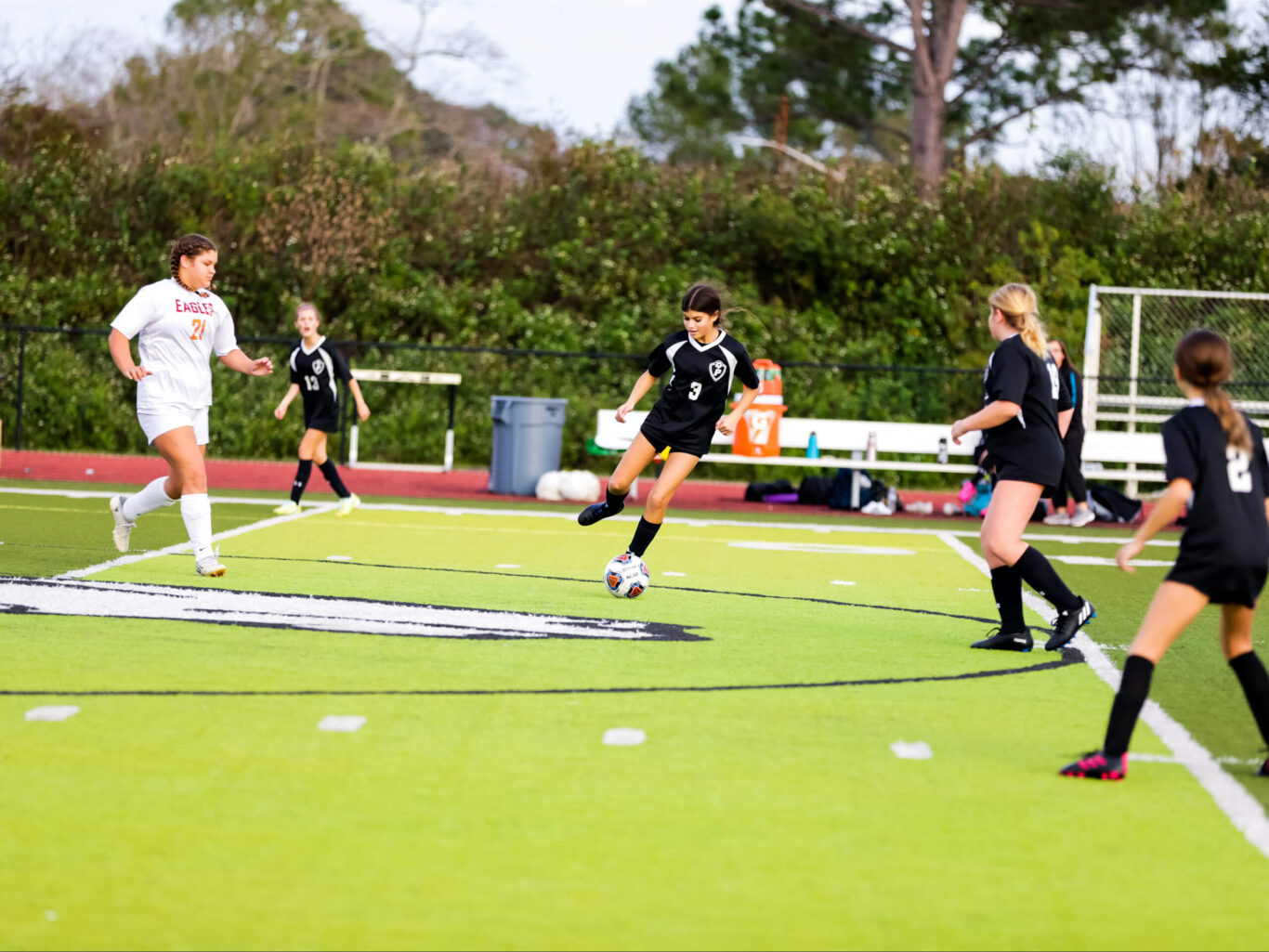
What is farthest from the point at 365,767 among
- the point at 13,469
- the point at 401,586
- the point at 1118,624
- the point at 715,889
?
the point at 13,469

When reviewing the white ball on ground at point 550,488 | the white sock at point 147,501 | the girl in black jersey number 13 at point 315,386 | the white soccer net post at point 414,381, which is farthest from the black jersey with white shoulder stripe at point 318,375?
the white soccer net post at point 414,381

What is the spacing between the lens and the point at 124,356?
28.8 feet

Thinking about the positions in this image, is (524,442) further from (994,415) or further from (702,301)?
(994,415)

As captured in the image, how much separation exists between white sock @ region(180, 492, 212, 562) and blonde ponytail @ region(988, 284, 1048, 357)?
477 centimetres

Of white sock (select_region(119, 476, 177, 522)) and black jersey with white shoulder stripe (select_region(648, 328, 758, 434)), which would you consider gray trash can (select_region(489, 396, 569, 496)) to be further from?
black jersey with white shoulder stripe (select_region(648, 328, 758, 434))

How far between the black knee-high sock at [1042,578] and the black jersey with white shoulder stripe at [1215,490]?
8.74 ft

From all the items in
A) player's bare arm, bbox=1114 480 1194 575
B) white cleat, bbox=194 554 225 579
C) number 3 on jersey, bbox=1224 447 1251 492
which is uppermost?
number 3 on jersey, bbox=1224 447 1251 492

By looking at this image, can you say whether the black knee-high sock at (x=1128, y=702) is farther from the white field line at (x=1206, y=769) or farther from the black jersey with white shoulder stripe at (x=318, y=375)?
the black jersey with white shoulder stripe at (x=318, y=375)

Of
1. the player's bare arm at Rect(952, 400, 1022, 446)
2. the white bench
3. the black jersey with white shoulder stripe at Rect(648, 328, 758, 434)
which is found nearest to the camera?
the player's bare arm at Rect(952, 400, 1022, 446)

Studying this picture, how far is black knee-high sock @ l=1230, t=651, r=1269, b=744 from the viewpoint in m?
5.06

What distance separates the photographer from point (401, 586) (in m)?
9.55

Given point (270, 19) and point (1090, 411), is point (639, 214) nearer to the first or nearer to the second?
point (1090, 411)

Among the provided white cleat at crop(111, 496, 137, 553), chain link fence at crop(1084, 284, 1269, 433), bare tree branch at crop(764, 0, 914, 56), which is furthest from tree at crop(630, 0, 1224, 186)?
white cleat at crop(111, 496, 137, 553)

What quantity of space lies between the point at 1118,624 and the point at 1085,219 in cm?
1984
